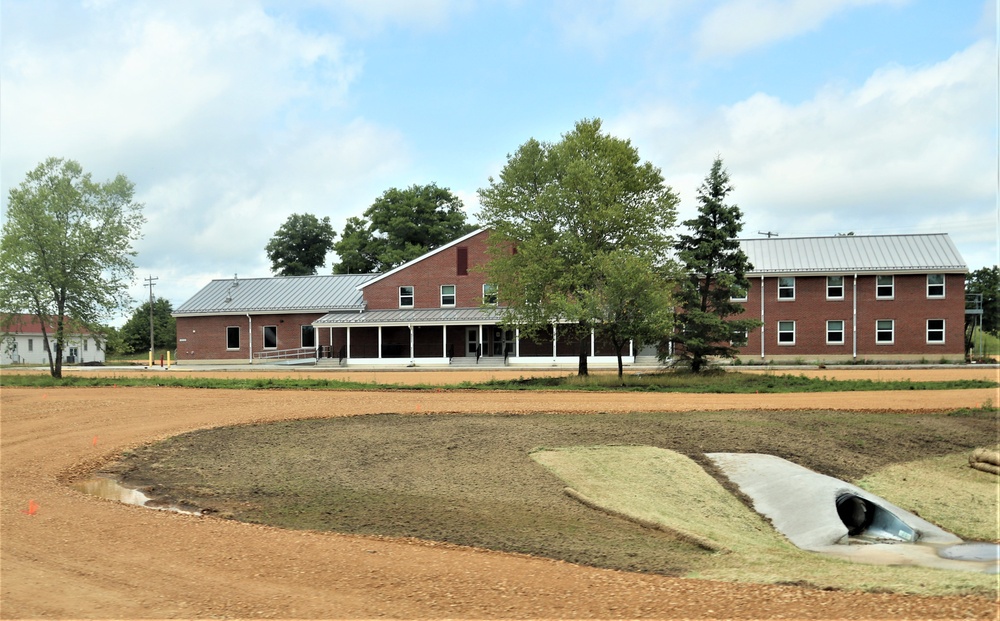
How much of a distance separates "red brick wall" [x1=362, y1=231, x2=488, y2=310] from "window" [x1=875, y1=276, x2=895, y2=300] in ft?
76.6

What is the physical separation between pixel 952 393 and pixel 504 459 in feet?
59.6

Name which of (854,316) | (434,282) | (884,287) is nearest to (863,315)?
(854,316)

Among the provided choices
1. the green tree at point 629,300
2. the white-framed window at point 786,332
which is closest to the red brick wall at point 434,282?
the white-framed window at point 786,332

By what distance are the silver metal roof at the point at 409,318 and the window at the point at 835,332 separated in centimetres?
1965

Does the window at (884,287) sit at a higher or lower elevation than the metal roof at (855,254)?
lower

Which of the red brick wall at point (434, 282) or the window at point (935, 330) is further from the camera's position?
the red brick wall at point (434, 282)

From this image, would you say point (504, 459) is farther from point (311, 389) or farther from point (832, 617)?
point (311, 389)

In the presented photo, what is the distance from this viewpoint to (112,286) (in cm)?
3281

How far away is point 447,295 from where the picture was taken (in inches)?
1959

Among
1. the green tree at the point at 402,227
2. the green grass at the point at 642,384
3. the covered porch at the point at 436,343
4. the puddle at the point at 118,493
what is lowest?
the puddle at the point at 118,493

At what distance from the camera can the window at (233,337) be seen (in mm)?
54406

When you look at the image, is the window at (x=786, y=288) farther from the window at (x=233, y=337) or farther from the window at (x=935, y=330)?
the window at (x=233, y=337)

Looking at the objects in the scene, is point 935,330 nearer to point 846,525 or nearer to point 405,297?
point 405,297

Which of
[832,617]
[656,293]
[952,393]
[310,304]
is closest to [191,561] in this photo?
[832,617]
